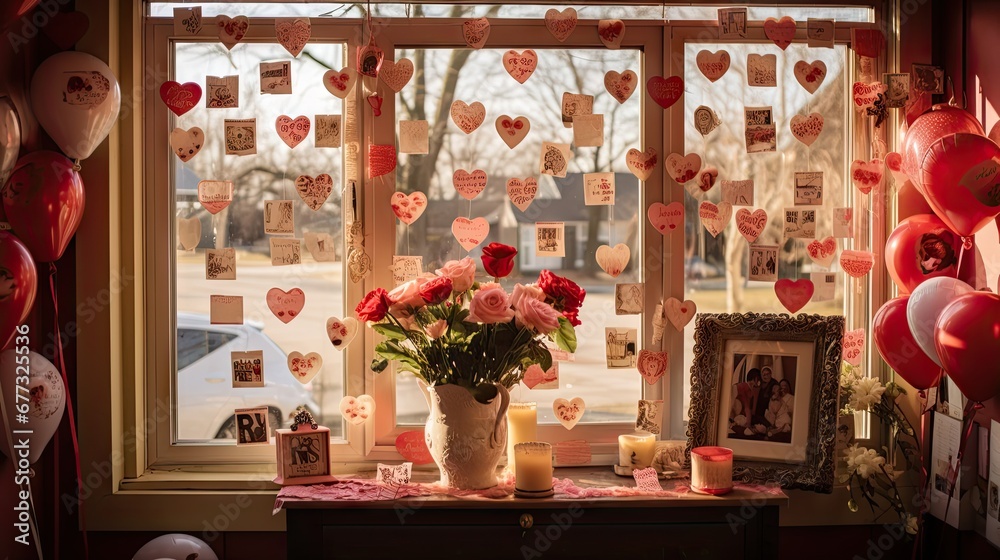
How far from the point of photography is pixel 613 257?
2.32 metres

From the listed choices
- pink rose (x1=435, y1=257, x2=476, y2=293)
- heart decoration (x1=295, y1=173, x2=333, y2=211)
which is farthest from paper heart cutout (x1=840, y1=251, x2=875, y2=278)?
heart decoration (x1=295, y1=173, x2=333, y2=211)

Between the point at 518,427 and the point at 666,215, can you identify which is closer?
the point at 518,427

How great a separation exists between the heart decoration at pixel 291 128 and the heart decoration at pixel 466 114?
0.41m

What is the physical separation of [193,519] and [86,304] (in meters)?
0.64

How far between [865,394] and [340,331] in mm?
1434

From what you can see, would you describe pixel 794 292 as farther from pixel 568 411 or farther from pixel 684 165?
pixel 568 411

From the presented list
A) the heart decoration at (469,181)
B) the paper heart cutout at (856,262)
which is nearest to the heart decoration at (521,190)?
the heart decoration at (469,181)

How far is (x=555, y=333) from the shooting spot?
79.8 inches

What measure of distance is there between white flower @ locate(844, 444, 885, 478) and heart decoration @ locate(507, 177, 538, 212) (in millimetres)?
1111

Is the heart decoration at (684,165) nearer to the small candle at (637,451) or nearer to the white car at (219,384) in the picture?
the small candle at (637,451)

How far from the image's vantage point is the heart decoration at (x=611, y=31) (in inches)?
89.6

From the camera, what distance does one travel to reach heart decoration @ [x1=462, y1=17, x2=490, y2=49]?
226 centimetres

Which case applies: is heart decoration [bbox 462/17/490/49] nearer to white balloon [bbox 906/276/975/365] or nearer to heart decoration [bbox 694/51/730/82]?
heart decoration [bbox 694/51/730/82]

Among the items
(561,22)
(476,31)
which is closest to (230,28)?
(476,31)
